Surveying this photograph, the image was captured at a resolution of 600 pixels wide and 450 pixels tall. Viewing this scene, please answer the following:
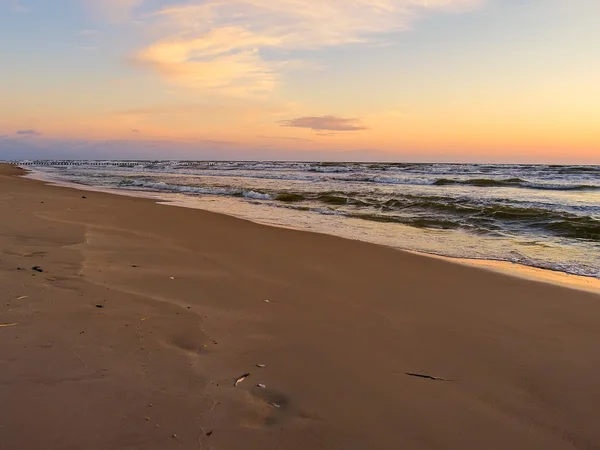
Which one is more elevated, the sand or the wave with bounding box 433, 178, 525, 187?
the wave with bounding box 433, 178, 525, 187

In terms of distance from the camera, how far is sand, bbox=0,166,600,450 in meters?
2.15

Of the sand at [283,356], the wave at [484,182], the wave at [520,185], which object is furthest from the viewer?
the wave at [484,182]

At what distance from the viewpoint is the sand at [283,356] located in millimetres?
2146

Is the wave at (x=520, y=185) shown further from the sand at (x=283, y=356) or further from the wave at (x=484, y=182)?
the sand at (x=283, y=356)

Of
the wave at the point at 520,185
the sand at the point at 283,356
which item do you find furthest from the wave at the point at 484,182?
the sand at the point at 283,356

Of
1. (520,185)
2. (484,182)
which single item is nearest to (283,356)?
(520,185)

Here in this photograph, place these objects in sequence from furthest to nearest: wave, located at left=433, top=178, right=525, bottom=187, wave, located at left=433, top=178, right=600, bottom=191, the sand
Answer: wave, located at left=433, top=178, right=525, bottom=187 → wave, located at left=433, top=178, right=600, bottom=191 → the sand

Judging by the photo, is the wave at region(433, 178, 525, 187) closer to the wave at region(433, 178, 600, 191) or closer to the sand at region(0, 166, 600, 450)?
the wave at region(433, 178, 600, 191)

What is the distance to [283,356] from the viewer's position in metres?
2.97

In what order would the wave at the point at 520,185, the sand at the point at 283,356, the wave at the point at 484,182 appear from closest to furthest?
the sand at the point at 283,356
the wave at the point at 520,185
the wave at the point at 484,182

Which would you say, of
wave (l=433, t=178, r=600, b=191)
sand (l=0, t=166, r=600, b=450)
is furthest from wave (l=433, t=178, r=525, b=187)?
sand (l=0, t=166, r=600, b=450)

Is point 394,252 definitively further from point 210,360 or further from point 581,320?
point 210,360

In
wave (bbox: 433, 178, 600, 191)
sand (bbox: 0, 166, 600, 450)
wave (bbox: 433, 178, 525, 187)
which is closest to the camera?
sand (bbox: 0, 166, 600, 450)

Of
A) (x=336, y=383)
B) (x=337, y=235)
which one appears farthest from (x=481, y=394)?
(x=337, y=235)
